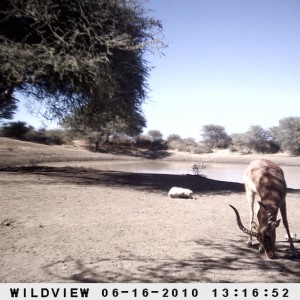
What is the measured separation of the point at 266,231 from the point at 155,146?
48928 mm

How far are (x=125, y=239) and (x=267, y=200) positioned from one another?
2.89 metres

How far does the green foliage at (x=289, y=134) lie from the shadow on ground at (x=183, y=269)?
4637 centimetres

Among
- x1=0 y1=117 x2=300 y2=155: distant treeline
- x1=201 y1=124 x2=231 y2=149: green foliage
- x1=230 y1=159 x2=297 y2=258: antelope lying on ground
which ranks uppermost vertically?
x1=201 y1=124 x2=231 y2=149: green foliage

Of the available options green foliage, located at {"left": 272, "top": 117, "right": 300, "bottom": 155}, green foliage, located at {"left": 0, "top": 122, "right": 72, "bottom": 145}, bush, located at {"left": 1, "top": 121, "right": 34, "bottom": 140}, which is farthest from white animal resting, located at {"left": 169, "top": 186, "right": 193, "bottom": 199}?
green foliage, located at {"left": 272, "top": 117, "right": 300, "bottom": 155}

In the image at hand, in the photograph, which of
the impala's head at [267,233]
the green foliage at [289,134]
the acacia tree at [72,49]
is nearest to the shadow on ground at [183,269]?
the impala's head at [267,233]

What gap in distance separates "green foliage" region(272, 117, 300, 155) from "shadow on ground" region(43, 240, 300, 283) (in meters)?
46.4

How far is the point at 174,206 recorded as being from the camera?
30.6ft

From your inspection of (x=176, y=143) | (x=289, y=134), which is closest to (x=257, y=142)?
(x=289, y=134)

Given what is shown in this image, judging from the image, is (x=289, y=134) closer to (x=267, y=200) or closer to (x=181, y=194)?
(x=181, y=194)

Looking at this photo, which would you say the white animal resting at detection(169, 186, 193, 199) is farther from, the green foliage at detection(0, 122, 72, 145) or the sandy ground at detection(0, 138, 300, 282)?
the green foliage at detection(0, 122, 72, 145)

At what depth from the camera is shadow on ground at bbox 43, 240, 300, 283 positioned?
4.21m

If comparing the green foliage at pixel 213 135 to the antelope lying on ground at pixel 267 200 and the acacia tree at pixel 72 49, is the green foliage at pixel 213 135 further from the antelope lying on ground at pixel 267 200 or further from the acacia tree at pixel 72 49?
the antelope lying on ground at pixel 267 200

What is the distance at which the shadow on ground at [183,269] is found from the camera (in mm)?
4211
